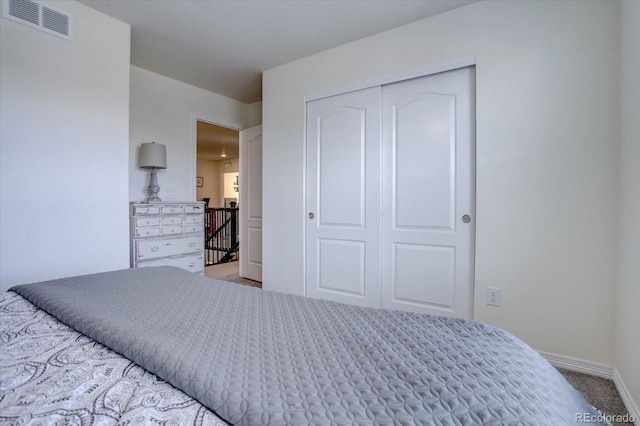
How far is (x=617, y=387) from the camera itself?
1.66m

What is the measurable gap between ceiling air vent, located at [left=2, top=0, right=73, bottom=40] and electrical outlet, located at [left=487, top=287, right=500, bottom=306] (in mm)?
3456

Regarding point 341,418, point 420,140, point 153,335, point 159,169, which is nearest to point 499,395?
point 341,418

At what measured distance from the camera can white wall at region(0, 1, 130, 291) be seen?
194 centimetres

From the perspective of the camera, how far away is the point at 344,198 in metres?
2.82

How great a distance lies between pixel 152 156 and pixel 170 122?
0.63 meters

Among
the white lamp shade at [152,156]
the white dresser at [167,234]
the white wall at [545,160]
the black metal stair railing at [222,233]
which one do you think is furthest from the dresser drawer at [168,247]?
the white wall at [545,160]

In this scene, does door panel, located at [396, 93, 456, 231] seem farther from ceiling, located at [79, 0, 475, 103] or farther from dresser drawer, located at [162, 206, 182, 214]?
dresser drawer, located at [162, 206, 182, 214]

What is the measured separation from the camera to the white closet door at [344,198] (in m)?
2.65

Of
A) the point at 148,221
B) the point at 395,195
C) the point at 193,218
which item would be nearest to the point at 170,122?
the point at 193,218

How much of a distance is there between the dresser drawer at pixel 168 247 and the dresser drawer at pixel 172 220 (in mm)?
174

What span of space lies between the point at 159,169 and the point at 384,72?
263cm

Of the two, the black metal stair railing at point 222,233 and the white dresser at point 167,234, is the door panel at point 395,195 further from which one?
the black metal stair railing at point 222,233

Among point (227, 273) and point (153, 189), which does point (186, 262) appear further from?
point (227, 273)

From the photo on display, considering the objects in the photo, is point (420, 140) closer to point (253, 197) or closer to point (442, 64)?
point (442, 64)
